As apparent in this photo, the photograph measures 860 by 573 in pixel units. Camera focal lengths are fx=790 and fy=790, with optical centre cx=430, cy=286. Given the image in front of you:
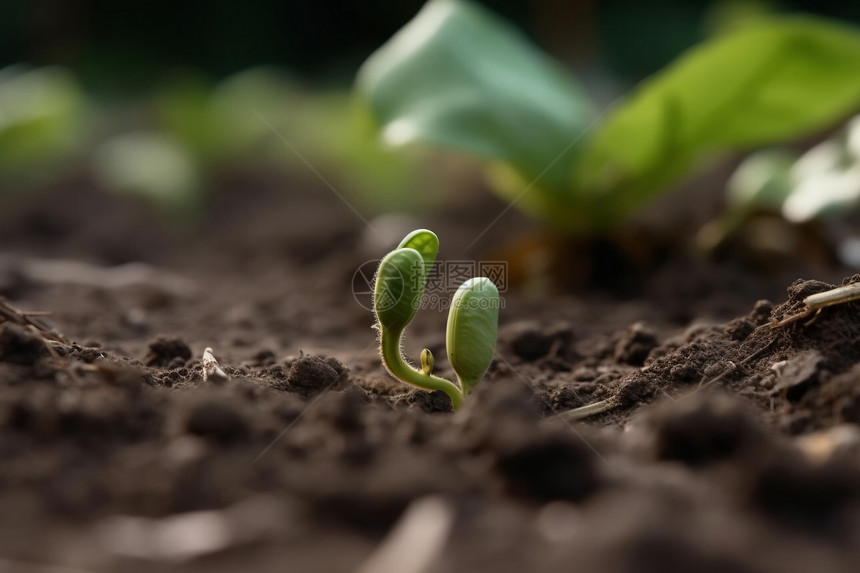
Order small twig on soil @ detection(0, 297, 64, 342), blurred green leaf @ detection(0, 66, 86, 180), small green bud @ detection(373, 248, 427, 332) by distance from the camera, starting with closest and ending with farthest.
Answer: small green bud @ detection(373, 248, 427, 332) < small twig on soil @ detection(0, 297, 64, 342) < blurred green leaf @ detection(0, 66, 86, 180)

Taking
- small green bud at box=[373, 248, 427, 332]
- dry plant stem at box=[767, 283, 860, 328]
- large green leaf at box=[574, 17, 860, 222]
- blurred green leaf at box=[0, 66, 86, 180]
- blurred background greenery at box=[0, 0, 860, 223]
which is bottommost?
dry plant stem at box=[767, 283, 860, 328]

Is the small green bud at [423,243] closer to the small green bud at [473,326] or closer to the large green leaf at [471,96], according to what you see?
the small green bud at [473,326]

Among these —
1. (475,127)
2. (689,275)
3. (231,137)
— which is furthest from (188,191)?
(689,275)

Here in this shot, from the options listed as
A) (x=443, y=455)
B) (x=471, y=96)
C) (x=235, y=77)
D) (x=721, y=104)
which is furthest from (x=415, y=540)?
(x=235, y=77)

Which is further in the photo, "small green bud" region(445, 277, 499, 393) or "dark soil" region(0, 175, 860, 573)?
"small green bud" region(445, 277, 499, 393)

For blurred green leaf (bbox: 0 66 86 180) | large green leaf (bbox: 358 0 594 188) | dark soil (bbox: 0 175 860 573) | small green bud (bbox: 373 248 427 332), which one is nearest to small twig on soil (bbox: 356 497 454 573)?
dark soil (bbox: 0 175 860 573)

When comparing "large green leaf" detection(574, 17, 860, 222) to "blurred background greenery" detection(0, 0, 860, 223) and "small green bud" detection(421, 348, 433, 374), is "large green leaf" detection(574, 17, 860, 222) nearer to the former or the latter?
"blurred background greenery" detection(0, 0, 860, 223)
